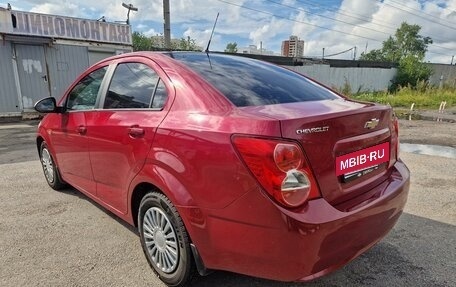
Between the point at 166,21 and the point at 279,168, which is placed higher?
the point at 166,21

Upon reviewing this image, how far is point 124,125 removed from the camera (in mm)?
2754

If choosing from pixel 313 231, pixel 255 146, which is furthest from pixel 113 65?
pixel 313 231

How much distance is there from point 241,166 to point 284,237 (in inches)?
16.8

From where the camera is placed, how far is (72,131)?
3605mm

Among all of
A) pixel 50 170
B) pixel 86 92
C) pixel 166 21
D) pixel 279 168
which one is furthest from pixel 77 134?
pixel 166 21

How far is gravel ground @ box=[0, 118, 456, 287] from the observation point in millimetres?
2639

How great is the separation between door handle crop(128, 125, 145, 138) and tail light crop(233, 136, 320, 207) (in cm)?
96

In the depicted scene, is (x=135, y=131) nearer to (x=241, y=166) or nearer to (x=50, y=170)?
(x=241, y=166)

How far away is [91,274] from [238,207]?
4.89 ft

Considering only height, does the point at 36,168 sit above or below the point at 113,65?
below

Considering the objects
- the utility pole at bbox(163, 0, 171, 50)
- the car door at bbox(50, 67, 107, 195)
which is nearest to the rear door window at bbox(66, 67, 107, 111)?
the car door at bbox(50, 67, 107, 195)

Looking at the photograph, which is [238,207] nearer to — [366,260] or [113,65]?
[366,260]

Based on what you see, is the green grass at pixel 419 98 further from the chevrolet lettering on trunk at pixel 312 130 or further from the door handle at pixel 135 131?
the chevrolet lettering on trunk at pixel 312 130

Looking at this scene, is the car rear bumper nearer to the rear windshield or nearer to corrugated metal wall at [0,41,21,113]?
the rear windshield
